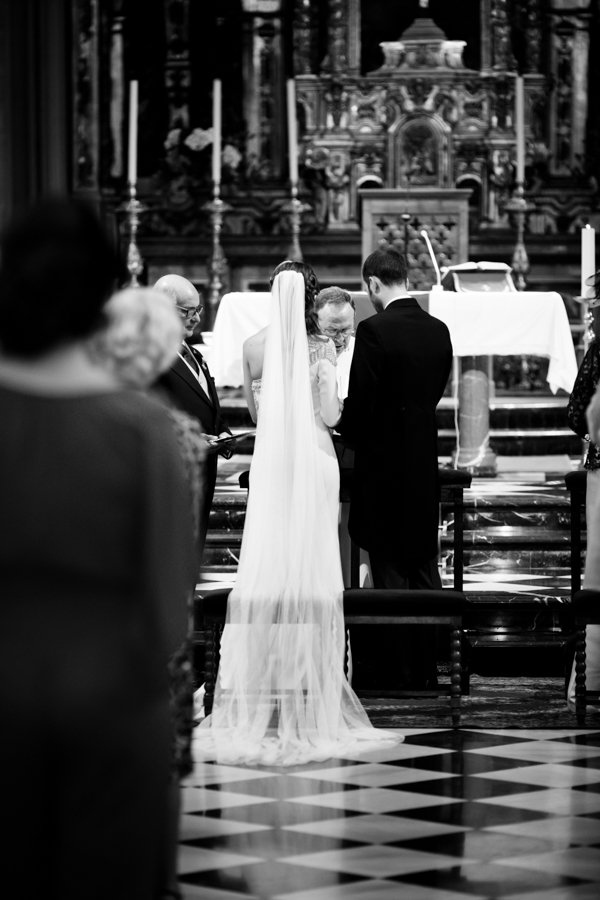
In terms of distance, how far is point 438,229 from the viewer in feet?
35.9

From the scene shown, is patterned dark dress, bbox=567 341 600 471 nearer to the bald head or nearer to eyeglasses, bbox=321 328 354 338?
eyeglasses, bbox=321 328 354 338

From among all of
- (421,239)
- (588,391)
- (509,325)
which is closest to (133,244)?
(421,239)

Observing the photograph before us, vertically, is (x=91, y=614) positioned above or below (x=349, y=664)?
above

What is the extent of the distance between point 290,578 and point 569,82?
9804 millimetres

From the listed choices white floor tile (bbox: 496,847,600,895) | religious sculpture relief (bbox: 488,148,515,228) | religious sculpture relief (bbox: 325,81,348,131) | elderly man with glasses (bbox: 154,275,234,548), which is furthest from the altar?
religious sculpture relief (bbox: 325,81,348,131)

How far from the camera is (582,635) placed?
18.2ft

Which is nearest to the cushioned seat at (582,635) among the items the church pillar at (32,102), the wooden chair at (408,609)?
the wooden chair at (408,609)

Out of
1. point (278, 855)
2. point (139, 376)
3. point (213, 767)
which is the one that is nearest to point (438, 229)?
point (213, 767)

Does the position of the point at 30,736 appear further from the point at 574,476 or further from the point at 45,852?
the point at 574,476

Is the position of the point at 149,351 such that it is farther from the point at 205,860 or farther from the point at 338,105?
the point at 338,105

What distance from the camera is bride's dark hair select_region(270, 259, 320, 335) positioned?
18.2 feet

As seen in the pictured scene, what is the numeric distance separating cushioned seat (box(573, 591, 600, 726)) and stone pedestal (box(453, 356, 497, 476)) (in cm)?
361

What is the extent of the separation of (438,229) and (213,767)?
6692mm

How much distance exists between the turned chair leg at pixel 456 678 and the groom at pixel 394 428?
527 mm
